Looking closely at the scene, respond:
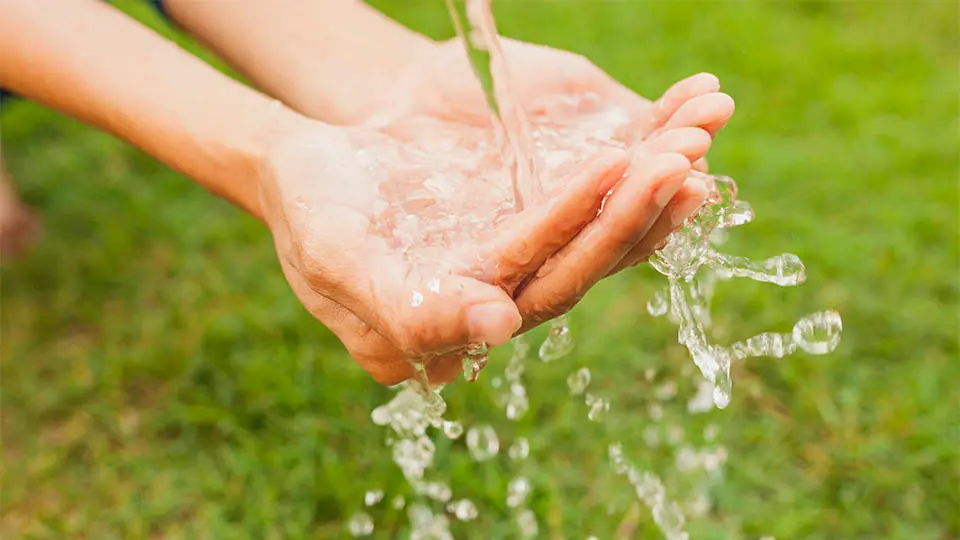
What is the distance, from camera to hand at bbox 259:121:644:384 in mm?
1184

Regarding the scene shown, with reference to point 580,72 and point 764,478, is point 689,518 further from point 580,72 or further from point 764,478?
point 580,72

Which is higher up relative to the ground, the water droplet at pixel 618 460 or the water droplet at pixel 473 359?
the water droplet at pixel 473 359

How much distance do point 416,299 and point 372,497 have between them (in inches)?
28.7

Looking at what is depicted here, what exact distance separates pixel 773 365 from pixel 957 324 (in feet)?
1.83

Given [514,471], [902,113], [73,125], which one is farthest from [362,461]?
[902,113]

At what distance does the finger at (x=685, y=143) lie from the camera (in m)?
1.28

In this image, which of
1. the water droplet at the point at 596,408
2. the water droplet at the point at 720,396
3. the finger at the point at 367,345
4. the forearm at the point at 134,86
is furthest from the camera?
the water droplet at the point at 596,408

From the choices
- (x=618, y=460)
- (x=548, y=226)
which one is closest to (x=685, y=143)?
(x=548, y=226)

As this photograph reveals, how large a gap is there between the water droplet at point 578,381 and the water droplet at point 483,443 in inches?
9.0

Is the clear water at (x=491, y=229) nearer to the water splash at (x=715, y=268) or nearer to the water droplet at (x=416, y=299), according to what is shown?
the water splash at (x=715, y=268)

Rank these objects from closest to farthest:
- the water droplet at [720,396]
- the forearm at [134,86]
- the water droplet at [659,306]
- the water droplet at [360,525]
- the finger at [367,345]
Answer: the finger at [367,345] → the water droplet at [720,396] → the forearm at [134,86] → the water droplet at [360,525] → the water droplet at [659,306]

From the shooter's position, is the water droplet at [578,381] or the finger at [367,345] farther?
the water droplet at [578,381]

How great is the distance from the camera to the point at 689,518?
1810mm

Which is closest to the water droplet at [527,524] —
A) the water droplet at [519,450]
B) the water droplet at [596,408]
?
the water droplet at [519,450]
